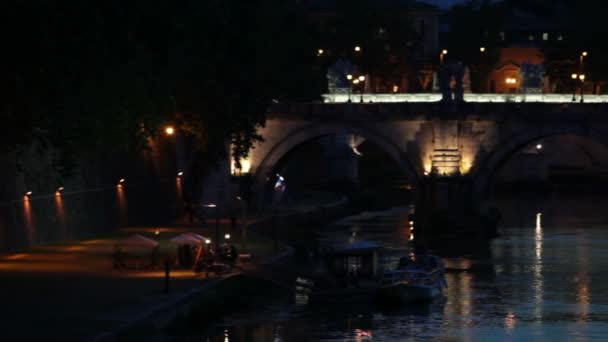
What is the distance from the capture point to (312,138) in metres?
89.4

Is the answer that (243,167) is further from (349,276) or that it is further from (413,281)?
(413,281)

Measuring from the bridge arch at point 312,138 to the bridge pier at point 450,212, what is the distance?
153 centimetres

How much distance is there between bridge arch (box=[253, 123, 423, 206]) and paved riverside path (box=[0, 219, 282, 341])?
101 ft

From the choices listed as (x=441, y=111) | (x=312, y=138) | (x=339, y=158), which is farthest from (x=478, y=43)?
(x=441, y=111)

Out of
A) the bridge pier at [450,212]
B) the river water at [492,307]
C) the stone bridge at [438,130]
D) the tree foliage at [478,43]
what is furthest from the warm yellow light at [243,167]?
the tree foliage at [478,43]

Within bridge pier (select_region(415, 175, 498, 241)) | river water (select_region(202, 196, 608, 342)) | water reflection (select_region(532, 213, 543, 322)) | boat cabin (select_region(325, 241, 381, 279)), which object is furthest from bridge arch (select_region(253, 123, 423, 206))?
boat cabin (select_region(325, 241, 381, 279))

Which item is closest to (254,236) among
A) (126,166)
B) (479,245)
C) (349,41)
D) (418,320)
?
(126,166)

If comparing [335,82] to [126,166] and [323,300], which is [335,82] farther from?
[323,300]

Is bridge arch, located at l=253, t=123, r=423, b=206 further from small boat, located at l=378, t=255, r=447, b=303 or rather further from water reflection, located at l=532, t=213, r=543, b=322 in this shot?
small boat, located at l=378, t=255, r=447, b=303

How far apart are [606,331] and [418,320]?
5.56 metres

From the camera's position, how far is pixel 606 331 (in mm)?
45094

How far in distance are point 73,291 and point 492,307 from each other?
14.2 metres

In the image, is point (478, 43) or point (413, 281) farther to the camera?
point (478, 43)

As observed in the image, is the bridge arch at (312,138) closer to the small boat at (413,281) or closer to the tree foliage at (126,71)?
the tree foliage at (126,71)
